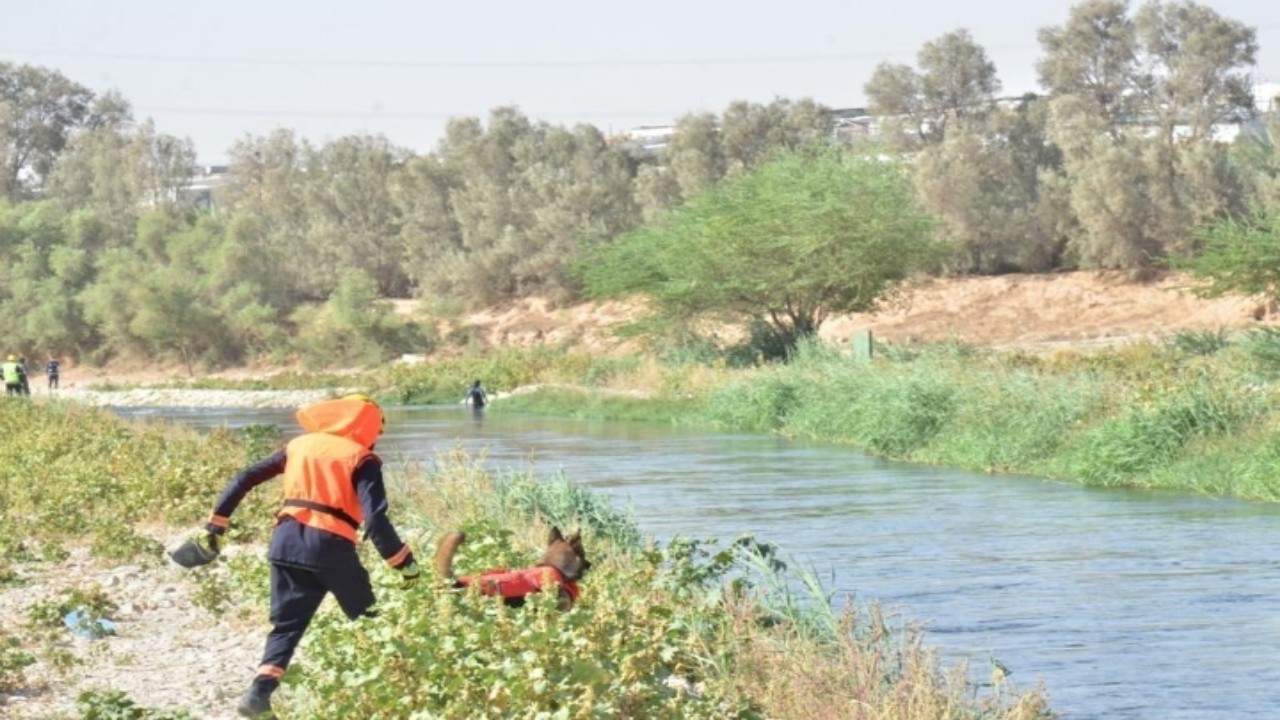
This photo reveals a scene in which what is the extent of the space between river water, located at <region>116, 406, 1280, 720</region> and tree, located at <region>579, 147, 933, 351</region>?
1760 centimetres

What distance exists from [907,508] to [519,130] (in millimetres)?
69578

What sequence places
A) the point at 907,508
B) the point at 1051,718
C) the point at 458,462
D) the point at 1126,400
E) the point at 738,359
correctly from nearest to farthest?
the point at 1051,718
the point at 458,462
the point at 907,508
the point at 1126,400
the point at 738,359

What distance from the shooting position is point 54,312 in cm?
8444

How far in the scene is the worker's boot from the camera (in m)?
10.4

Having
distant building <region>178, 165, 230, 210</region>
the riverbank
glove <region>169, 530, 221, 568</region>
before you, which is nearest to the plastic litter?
the riverbank

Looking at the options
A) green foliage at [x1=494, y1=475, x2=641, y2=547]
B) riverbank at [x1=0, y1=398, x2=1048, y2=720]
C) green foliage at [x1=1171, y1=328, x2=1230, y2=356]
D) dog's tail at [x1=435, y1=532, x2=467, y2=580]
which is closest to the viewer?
riverbank at [x1=0, y1=398, x2=1048, y2=720]

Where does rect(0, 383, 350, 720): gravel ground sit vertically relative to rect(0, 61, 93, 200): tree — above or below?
below

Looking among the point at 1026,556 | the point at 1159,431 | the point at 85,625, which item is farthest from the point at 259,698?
the point at 1159,431

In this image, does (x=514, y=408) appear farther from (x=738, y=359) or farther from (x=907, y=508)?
(x=907, y=508)

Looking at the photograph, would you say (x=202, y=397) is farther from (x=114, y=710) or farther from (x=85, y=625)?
(x=114, y=710)

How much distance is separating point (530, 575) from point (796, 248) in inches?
1720

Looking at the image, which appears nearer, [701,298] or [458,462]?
[458,462]

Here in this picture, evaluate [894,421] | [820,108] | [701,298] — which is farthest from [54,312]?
[894,421]

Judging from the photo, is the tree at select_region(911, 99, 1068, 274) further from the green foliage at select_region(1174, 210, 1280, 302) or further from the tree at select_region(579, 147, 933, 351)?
the green foliage at select_region(1174, 210, 1280, 302)
